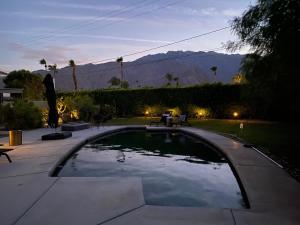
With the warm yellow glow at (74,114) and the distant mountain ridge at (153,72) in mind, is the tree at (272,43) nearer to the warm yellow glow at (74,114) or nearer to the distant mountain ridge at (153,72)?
the warm yellow glow at (74,114)

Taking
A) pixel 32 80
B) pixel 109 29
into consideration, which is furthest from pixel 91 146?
pixel 32 80

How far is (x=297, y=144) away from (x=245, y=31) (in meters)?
4.33

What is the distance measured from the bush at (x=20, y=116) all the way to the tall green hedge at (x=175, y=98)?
32.0 feet

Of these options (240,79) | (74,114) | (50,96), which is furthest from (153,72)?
(50,96)

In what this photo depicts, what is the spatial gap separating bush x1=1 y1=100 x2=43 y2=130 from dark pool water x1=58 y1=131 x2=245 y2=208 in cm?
556

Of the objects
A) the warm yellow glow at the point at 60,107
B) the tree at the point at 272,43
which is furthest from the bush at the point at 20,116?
the tree at the point at 272,43

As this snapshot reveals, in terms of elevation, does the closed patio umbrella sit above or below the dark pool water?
above

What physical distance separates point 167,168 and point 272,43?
183 inches

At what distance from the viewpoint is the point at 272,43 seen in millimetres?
10586

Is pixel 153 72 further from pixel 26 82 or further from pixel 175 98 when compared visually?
pixel 175 98

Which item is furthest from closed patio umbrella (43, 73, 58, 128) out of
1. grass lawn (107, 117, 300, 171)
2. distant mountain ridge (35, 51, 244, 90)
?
distant mountain ridge (35, 51, 244, 90)

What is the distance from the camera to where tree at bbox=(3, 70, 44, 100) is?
164ft

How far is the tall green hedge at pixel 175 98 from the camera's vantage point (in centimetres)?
2425

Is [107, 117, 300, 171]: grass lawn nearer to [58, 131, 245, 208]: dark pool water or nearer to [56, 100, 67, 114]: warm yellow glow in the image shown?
[58, 131, 245, 208]: dark pool water
